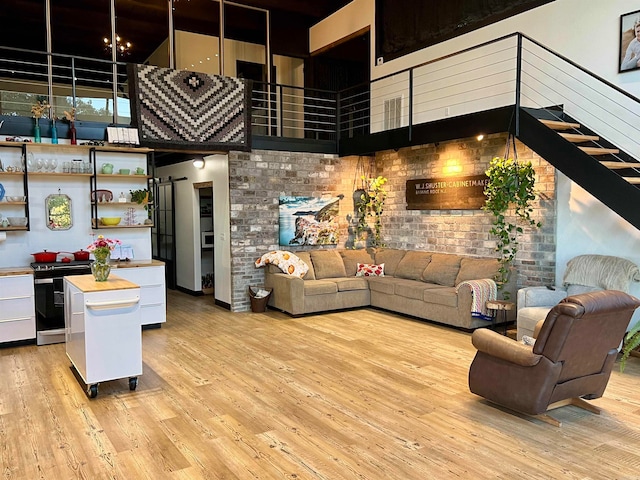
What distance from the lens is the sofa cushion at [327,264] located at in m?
7.93

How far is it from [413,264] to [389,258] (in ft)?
1.87

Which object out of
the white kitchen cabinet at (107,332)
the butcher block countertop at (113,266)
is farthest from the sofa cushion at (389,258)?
the white kitchen cabinet at (107,332)

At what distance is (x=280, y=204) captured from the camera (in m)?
7.95

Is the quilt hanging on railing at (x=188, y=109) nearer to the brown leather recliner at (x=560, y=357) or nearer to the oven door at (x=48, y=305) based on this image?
the oven door at (x=48, y=305)

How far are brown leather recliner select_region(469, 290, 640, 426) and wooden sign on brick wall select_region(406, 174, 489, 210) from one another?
3.51 metres

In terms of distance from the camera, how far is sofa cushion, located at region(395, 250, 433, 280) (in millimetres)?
7613

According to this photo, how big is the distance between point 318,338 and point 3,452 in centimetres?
348

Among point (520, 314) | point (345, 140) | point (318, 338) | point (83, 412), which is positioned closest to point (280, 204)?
point (345, 140)

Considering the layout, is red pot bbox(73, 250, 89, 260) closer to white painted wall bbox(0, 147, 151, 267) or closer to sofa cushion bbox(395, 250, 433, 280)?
white painted wall bbox(0, 147, 151, 267)

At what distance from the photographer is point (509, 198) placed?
19.8 ft

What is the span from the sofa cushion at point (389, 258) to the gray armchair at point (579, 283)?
2.58 m

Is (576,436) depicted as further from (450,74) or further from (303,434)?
(450,74)

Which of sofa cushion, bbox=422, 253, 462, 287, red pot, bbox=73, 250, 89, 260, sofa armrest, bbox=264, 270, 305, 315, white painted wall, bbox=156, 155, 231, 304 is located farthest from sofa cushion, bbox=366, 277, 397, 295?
red pot, bbox=73, 250, 89, 260

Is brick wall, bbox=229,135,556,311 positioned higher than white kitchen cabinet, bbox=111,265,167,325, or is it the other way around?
brick wall, bbox=229,135,556,311
